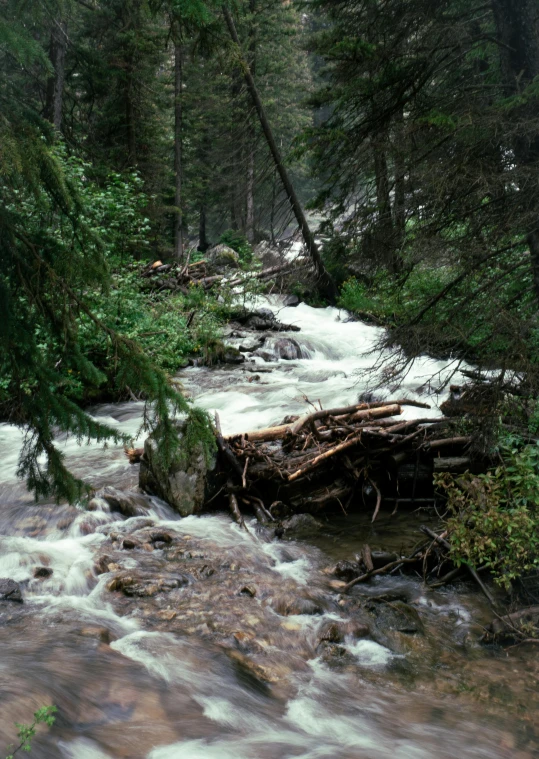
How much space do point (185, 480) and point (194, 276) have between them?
560 inches

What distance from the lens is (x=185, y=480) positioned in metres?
7.87

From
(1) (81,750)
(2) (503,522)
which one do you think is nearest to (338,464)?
(2) (503,522)

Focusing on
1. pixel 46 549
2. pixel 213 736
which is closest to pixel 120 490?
pixel 46 549

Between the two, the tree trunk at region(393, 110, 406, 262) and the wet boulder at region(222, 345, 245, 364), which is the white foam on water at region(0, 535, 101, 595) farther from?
the wet boulder at region(222, 345, 245, 364)

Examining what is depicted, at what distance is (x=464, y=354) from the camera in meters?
6.50

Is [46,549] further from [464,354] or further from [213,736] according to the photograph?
[464,354]

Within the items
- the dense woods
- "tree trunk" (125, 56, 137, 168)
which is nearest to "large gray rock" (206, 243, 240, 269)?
"tree trunk" (125, 56, 137, 168)

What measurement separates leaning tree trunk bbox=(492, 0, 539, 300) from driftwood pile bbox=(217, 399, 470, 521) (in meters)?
2.40

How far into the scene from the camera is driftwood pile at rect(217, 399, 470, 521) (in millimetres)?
7738

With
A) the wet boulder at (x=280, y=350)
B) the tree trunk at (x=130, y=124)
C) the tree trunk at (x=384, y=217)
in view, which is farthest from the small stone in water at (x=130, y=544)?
the tree trunk at (x=130, y=124)

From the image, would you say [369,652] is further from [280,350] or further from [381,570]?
[280,350]

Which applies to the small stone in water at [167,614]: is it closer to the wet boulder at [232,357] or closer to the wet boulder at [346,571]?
the wet boulder at [346,571]

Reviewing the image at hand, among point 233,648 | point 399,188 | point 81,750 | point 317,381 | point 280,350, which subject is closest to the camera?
point 81,750

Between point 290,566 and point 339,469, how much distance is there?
71.9 inches
